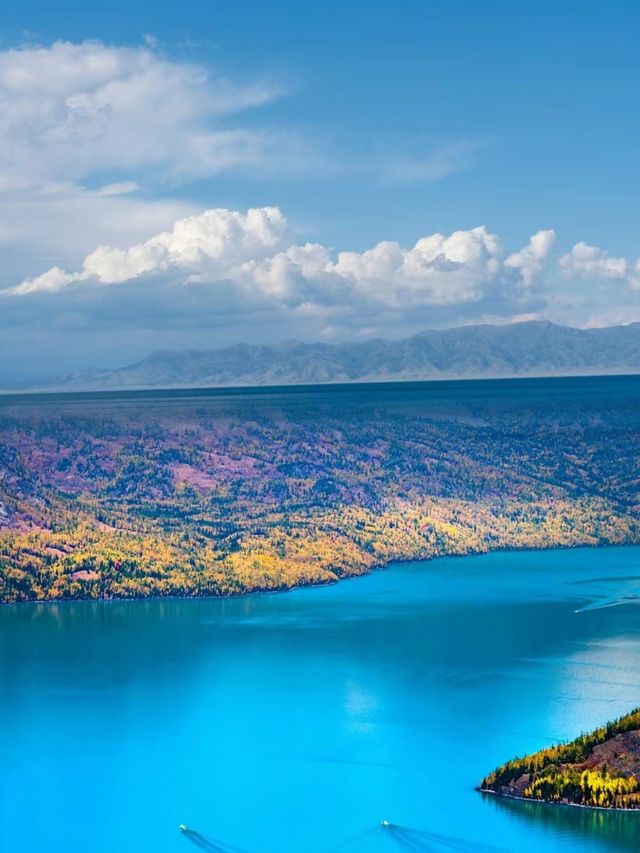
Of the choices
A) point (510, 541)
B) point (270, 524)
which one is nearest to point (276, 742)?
point (270, 524)

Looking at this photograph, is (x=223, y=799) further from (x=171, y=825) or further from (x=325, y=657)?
(x=325, y=657)

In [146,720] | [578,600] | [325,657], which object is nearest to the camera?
[146,720]

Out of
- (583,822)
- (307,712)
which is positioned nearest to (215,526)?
(307,712)

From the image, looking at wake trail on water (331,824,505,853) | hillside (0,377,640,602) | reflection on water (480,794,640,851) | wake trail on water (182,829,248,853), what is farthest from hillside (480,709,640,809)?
hillside (0,377,640,602)

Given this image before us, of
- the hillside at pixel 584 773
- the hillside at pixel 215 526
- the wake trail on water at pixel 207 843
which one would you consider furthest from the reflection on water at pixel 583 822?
the hillside at pixel 215 526

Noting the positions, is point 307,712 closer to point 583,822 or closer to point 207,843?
point 207,843

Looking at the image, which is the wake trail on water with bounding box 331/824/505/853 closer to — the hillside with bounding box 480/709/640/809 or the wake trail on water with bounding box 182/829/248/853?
the wake trail on water with bounding box 182/829/248/853
